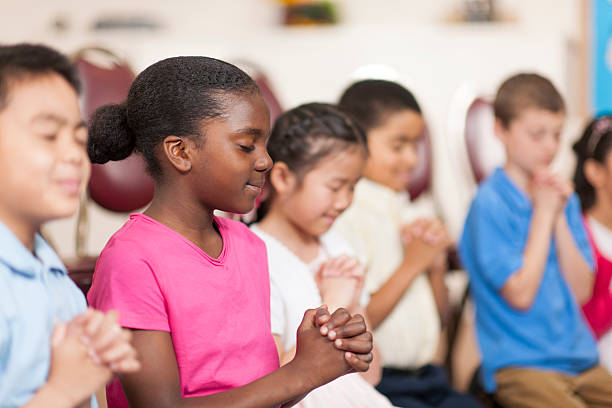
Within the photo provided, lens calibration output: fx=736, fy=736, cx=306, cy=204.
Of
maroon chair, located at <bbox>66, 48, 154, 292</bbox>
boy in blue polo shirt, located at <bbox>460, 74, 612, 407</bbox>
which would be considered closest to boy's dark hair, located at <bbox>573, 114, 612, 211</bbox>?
boy in blue polo shirt, located at <bbox>460, 74, 612, 407</bbox>

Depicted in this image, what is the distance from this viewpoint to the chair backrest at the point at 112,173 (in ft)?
5.10

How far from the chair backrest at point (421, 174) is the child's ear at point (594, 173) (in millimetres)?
489

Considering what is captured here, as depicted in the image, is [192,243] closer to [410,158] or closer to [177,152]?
[177,152]

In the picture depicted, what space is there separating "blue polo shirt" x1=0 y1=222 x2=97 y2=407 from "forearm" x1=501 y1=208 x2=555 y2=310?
1100mm

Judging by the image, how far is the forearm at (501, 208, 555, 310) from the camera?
5.07 ft

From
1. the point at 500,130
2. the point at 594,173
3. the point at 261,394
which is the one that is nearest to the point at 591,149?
the point at 594,173

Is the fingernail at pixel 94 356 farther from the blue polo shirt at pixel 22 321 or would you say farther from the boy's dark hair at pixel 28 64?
the boy's dark hair at pixel 28 64

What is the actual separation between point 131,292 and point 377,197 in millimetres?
827

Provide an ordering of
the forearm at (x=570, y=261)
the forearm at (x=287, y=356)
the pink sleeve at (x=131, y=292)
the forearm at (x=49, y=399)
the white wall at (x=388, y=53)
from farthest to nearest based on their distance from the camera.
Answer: the white wall at (x=388, y=53), the forearm at (x=570, y=261), the forearm at (x=287, y=356), the pink sleeve at (x=131, y=292), the forearm at (x=49, y=399)

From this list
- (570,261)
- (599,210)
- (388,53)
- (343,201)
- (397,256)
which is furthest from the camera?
(388,53)

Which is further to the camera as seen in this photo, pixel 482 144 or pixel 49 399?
pixel 482 144

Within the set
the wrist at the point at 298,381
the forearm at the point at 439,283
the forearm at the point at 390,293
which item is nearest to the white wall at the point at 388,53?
the forearm at the point at 439,283

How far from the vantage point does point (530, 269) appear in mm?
1545

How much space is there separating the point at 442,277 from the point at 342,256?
1.64 feet
